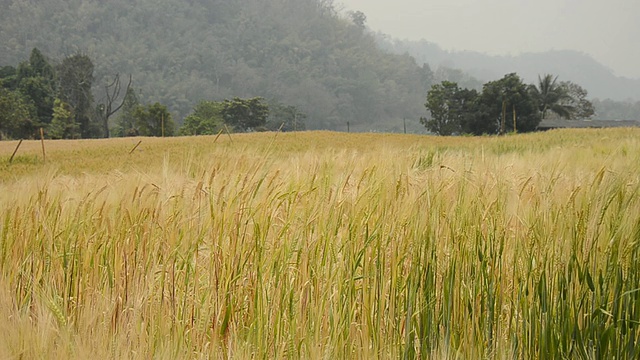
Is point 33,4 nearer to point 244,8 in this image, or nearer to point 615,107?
point 244,8

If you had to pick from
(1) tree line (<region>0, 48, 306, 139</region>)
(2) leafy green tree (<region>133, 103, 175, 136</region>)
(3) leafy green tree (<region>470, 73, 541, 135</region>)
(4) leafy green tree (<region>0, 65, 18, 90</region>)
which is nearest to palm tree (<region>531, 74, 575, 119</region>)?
(3) leafy green tree (<region>470, 73, 541, 135</region>)

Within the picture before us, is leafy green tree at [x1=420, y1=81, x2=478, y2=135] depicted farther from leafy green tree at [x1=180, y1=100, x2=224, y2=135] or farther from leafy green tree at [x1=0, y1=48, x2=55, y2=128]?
leafy green tree at [x1=0, y1=48, x2=55, y2=128]

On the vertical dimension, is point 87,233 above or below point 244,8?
below

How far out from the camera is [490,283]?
1.31 m

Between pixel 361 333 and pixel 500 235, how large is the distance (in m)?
0.49

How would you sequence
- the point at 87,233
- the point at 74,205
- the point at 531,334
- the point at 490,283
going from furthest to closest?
the point at 74,205
the point at 87,233
the point at 490,283
the point at 531,334

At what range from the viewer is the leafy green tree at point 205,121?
42.9 meters

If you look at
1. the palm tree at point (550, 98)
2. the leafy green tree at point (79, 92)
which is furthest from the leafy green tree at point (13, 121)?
the palm tree at point (550, 98)

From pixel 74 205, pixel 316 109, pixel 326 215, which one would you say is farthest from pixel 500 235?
pixel 316 109

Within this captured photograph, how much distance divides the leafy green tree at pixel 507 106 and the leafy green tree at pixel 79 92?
31070mm

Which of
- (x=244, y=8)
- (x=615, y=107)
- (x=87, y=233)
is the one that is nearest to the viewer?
(x=87, y=233)

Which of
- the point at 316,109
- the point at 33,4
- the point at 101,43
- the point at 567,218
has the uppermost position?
the point at 33,4

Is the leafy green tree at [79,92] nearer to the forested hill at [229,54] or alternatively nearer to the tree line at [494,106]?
the tree line at [494,106]

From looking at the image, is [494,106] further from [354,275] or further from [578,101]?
[354,275]
